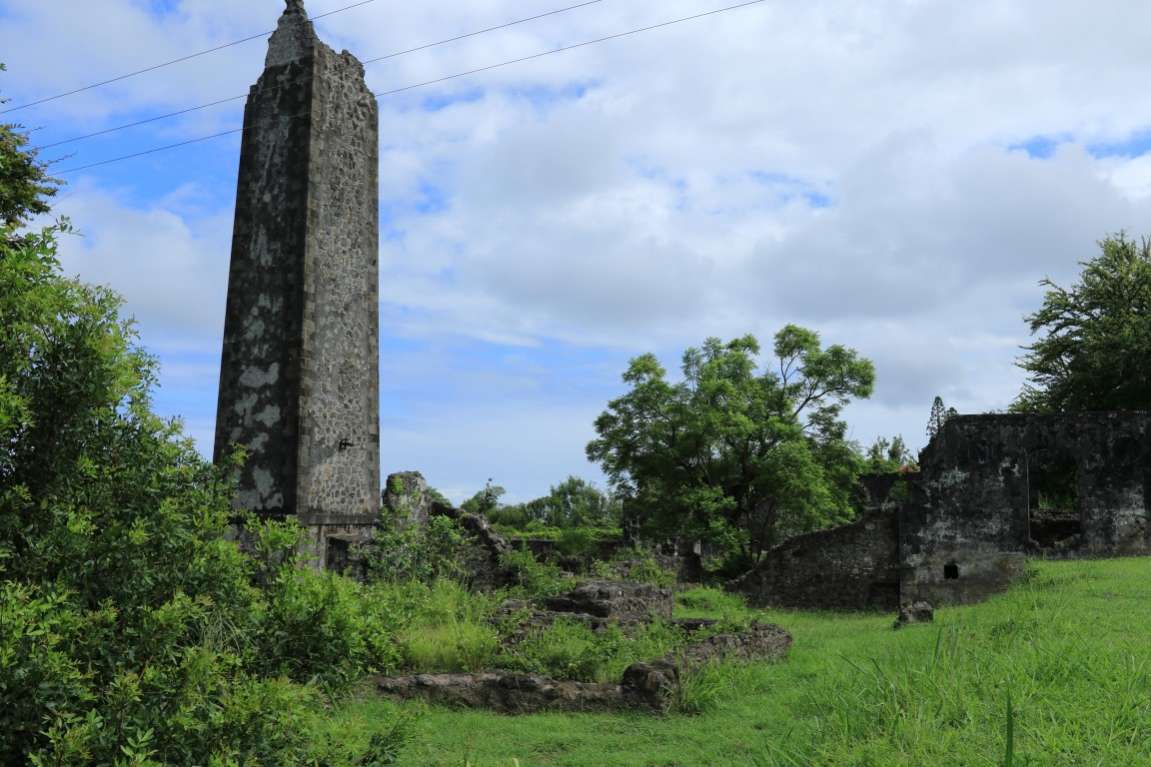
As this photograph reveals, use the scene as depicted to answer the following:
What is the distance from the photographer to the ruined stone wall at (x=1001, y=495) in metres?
18.6

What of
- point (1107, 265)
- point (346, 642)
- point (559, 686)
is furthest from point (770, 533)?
point (346, 642)

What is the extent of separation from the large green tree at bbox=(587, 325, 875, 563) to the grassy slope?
52.9ft

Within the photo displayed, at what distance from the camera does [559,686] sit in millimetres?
8445

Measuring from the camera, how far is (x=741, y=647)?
33.6 ft

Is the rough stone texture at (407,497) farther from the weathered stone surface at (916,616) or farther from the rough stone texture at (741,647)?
the weathered stone surface at (916,616)

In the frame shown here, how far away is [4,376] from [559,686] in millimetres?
5726

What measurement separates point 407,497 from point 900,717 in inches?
414

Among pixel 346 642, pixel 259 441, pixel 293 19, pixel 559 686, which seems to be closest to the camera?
pixel 346 642

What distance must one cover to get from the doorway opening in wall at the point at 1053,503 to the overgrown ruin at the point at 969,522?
0.20 feet

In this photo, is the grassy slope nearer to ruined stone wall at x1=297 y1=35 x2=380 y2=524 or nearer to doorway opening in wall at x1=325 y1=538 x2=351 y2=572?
doorway opening in wall at x1=325 y1=538 x2=351 y2=572

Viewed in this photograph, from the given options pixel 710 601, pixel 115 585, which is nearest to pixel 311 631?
pixel 115 585

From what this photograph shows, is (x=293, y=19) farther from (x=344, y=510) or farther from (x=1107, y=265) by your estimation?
(x=1107, y=265)

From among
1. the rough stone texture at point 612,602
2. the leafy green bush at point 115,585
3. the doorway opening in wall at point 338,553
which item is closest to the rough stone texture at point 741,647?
the rough stone texture at point 612,602

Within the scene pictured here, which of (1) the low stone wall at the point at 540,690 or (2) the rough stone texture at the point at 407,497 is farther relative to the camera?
(2) the rough stone texture at the point at 407,497
